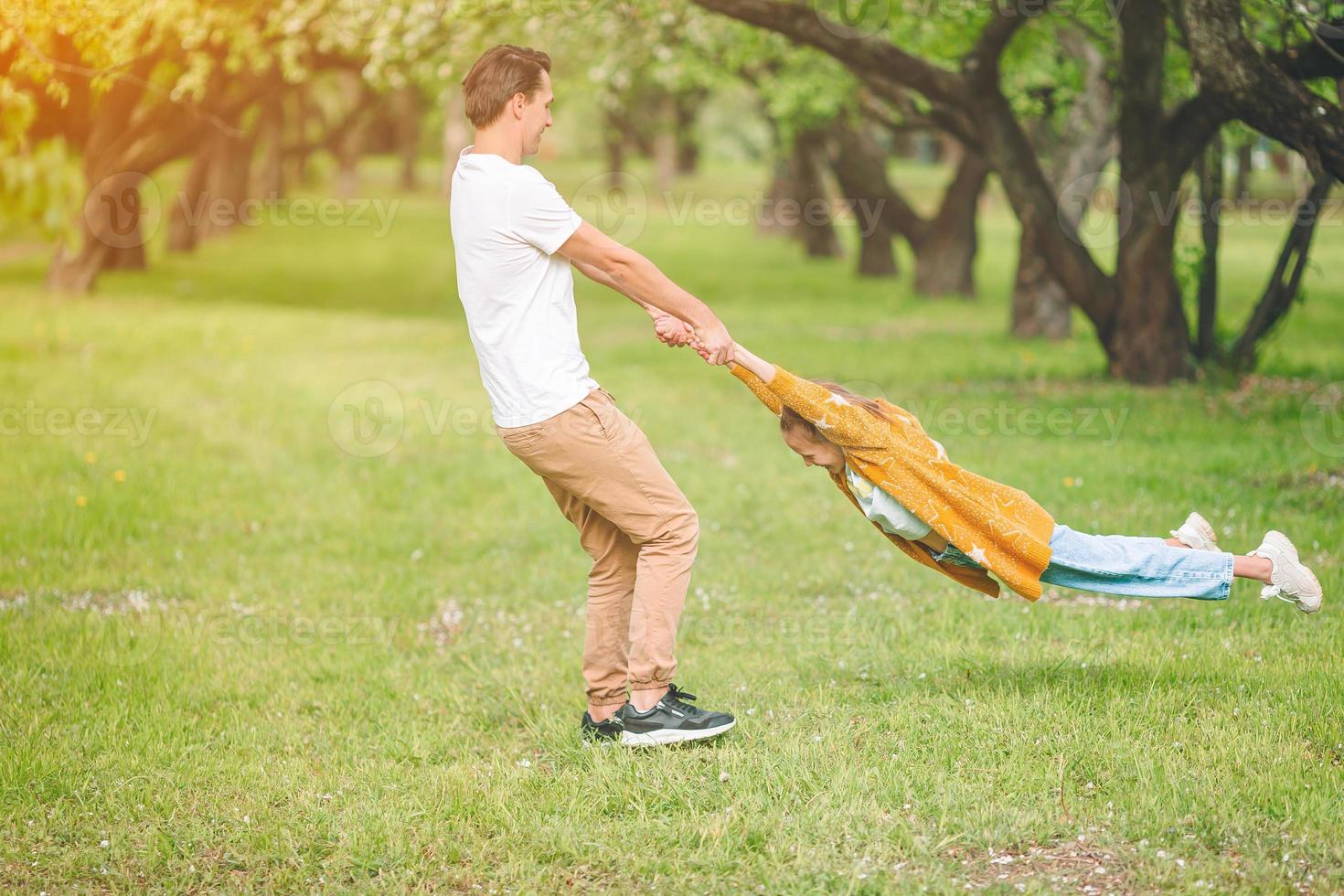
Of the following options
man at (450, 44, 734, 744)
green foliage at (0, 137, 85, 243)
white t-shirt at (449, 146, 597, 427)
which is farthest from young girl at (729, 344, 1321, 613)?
green foliage at (0, 137, 85, 243)

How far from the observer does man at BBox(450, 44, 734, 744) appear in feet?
15.2

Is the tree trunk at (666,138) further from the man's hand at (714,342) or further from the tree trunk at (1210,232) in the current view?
the man's hand at (714,342)

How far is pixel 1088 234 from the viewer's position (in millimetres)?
34469

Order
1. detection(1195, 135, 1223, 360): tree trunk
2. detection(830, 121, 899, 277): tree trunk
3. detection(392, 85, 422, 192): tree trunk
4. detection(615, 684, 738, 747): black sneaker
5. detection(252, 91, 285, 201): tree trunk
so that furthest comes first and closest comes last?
detection(392, 85, 422, 192): tree trunk → detection(252, 91, 285, 201): tree trunk → detection(830, 121, 899, 277): tree trunk → detection(1195, 135, 1223, 360): tree trunk → detection(615, 684, 738, 747): black sneaker

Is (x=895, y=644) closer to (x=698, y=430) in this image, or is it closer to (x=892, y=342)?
(x=698, y=430)

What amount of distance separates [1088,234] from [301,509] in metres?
28.9

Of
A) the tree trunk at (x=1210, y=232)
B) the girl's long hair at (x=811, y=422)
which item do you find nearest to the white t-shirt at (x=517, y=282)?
the girl's long hair at (x=811, y=422)

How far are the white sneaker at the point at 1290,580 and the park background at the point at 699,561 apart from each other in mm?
485

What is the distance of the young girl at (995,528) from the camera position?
16.2ft

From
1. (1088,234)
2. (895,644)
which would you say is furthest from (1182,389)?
(1088,234)

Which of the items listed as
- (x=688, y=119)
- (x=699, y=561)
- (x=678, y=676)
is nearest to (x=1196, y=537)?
(x=678, y=676)

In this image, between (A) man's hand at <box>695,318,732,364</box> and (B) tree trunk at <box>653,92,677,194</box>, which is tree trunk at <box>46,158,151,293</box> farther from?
(B) tree trunk at <box>653,92,677,194</box>

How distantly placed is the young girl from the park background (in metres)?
0.56

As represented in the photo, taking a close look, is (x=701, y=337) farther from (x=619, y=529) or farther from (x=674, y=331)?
(x=619, y=529)
